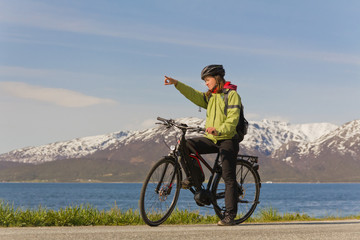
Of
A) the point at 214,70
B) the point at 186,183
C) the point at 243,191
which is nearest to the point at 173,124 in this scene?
the point at 186,183

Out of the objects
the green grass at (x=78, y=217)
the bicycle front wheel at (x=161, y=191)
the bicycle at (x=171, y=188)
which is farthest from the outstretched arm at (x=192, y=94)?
the green grass at (x=78, y=217)

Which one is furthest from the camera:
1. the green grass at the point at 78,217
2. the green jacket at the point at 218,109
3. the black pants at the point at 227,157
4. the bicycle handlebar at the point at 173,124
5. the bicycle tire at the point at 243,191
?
the bicycle tire at the point at 243,191

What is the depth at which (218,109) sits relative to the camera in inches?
307

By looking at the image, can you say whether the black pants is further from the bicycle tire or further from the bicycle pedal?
the bicycle pedal

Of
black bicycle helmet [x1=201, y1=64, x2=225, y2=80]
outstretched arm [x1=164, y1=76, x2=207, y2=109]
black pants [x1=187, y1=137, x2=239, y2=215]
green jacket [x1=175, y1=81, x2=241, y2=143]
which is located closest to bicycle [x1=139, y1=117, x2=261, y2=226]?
black pants [x1=187, y1=137, x2=239, y2=215]

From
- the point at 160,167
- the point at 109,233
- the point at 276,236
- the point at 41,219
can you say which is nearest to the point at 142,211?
the point at 160,167

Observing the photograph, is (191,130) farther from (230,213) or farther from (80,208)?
(80,208)

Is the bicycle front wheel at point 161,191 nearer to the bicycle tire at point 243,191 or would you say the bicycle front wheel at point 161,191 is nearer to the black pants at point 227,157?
the black pants at point 227,157

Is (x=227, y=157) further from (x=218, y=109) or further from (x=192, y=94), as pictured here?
(x=192, y=94)

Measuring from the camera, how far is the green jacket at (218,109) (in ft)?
24.7

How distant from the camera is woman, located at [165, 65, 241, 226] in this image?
7629 millimetres

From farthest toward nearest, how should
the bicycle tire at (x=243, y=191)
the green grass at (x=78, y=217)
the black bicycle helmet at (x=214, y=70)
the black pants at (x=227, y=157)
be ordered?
the bicycle tire at (x=243, y=191), the black bicycle helmet at (x=214, y=70), the black pants at (x=227, y=157), the green grass at (x=78, y=217)

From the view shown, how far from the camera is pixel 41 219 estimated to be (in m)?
7.61

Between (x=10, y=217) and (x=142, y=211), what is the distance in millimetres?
2152
